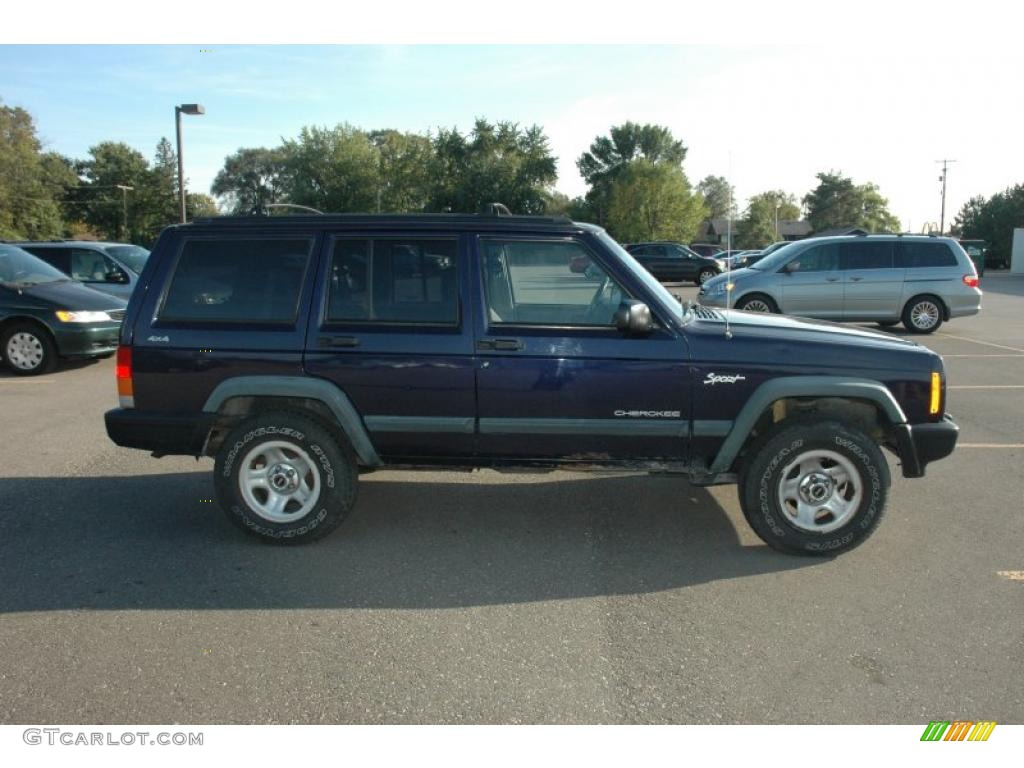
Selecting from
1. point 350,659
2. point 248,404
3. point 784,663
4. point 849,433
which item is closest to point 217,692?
point 350,659

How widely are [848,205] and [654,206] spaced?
48667 millimetres

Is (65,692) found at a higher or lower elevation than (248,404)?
lower

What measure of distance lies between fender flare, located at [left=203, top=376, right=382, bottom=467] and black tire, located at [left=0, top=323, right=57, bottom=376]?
732 centimetres

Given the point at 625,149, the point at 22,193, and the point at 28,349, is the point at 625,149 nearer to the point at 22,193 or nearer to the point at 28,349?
the point at 22,193

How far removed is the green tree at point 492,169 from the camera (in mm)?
55812

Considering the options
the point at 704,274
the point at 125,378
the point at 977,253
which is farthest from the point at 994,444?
the point at 977,253

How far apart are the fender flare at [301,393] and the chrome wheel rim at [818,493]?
2.45 m

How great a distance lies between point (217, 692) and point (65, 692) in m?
0.61

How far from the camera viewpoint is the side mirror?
4254 millimetres

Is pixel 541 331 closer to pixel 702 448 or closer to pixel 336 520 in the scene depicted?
pixel 702 448

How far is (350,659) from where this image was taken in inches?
132

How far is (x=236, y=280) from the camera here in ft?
15.3
